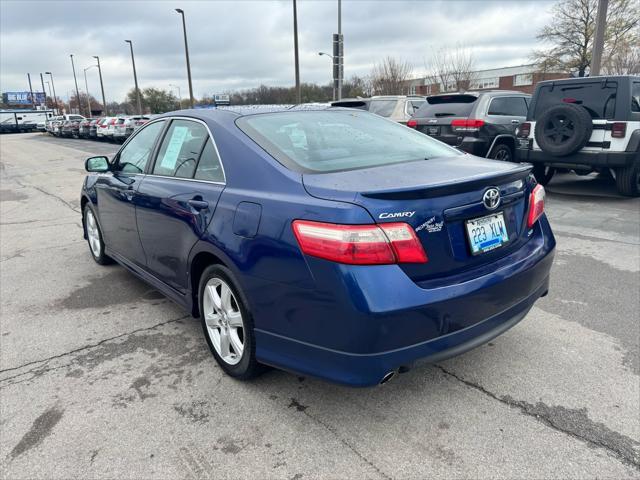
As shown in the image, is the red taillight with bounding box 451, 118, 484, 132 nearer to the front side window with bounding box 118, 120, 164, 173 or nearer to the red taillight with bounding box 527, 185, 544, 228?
the red taillight with bounding box 527, 185, 544, 228

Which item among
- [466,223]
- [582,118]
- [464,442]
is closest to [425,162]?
[466,223]

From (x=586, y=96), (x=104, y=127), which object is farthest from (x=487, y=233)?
(x=104, y=127)

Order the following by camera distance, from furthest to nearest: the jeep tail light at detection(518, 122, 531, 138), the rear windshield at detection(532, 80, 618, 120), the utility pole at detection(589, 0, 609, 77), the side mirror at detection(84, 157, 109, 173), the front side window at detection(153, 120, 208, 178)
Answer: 1. the utility pole at detection(589, 0, 609, 77)
2. the jeep tail light at detection(518, 122, 531, 138)
3. the rear windshield at detection(532, 80, 618, 120)
4. the side mirror at detection(84, 157, 109, 173)
5. the front side window at detection(153, 120, 208, 178)

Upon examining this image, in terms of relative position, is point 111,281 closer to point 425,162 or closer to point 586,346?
point 425,162

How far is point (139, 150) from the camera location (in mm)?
4094

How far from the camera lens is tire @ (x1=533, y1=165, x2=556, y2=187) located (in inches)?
375

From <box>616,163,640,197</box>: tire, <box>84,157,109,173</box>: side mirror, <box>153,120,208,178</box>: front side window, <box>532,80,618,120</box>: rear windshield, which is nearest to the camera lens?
<box>153,120,208,178</box>: front side window

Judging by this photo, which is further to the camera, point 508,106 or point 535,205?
point 508,106

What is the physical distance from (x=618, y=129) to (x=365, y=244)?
7.28 metres

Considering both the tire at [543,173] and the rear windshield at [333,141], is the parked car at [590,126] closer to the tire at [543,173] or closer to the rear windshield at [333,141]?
the tire at [543,173]

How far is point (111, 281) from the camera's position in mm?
4738

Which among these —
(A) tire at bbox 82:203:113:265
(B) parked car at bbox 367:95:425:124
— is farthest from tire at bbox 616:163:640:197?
(A) tire at bbox 82:203:113:265

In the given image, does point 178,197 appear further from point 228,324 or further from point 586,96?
point 586,96

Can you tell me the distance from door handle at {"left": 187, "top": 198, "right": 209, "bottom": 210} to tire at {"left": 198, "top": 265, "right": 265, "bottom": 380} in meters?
0.35
